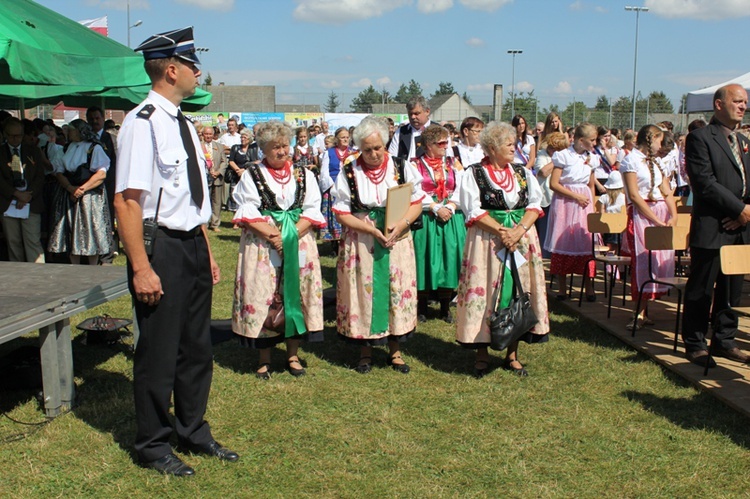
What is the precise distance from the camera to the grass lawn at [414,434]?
3.70 m

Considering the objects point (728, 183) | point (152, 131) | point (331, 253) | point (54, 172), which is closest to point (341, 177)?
point (152, 131)

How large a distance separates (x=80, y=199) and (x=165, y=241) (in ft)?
19.1

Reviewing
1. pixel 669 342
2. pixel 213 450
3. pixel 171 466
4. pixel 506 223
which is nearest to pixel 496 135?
pixel 506 223

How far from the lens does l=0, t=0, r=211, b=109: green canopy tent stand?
5.00 m

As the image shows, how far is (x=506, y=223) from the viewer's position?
203 inches

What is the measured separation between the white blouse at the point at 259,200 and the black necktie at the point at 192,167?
4.82ft

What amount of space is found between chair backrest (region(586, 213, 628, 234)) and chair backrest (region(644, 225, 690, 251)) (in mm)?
861

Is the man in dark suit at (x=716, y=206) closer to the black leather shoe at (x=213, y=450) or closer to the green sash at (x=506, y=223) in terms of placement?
the green sash at (x=506, y=223)

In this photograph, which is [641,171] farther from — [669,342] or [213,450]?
[213,450]

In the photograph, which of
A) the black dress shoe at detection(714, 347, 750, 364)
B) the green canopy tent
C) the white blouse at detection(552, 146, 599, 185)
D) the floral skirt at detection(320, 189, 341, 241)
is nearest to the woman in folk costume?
the white blouse at detection(552, 146, 599, 185)

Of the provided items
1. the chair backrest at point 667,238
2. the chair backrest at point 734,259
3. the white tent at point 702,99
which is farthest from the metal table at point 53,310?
the white tent at point 702,99

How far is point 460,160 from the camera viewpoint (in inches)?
305

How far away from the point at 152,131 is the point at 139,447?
164 centimetres

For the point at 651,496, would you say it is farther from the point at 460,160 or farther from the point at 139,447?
the point at 460,160
